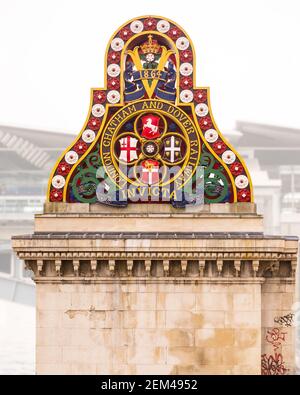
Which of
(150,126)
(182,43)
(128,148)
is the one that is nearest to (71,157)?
(128,148)

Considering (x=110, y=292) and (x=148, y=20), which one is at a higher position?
(x=148, y=20)

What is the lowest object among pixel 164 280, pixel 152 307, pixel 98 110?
pixel 152 307

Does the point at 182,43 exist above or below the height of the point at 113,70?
above

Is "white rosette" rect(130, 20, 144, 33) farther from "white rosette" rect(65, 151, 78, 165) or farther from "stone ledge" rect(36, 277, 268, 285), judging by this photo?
"stone ledge" rect(36, 277, 268, 285)

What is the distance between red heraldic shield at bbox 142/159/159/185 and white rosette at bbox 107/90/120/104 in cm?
267

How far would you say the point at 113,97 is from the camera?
52625 millimetres

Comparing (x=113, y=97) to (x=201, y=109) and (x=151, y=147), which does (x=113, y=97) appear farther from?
(x=201, y=109)

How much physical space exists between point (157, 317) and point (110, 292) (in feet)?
6.71

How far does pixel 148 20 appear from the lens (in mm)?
53125

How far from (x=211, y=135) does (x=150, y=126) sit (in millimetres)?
2453

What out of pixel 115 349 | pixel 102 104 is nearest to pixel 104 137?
pixel 102 104

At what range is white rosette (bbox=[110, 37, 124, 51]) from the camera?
2087 inches
